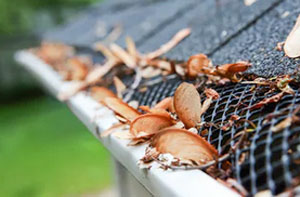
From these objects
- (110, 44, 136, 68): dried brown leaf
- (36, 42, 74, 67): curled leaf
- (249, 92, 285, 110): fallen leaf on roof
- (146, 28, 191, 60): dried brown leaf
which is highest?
(36, 42, 74, 67): curled leaf

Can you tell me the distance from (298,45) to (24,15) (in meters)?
9.05

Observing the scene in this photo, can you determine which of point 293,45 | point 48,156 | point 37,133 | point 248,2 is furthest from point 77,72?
point 37,133

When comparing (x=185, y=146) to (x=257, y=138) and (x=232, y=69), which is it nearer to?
(x=257, y=138)

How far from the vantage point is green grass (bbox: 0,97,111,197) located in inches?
189

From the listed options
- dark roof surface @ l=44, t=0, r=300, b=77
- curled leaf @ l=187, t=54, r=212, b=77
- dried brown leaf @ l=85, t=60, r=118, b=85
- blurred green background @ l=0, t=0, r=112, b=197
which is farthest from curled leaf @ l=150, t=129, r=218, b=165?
blurred green background @ l=0, t=0, r=112, b=197

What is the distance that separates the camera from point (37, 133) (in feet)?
23.2

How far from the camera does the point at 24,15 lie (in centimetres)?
923

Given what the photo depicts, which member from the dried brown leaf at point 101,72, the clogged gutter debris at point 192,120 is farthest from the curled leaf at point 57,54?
the clogged gutter debris at point 192,120

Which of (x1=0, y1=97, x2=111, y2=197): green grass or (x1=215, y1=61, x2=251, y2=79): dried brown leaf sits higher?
(x1=0, y1=97, x2=111, y2=197): green grass

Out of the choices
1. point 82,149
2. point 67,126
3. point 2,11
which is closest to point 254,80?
point 82,149

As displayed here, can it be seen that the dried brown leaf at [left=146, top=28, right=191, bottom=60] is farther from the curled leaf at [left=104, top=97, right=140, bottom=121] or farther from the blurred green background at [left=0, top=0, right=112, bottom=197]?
the blurred green background at [left=0, top=0, right=112, bottom=197]

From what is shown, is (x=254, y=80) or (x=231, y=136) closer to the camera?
(x=231, y=136)

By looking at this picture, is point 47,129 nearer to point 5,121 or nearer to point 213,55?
point 5,121

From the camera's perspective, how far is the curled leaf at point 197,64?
1009 millimetres
